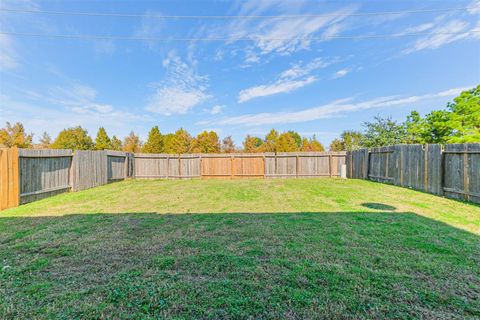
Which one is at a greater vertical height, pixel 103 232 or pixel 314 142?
pixel 314 142

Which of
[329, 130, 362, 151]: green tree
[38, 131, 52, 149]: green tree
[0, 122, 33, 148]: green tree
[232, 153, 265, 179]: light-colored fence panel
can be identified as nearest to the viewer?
[232, 153, 265, 179]: light-colored fence panel

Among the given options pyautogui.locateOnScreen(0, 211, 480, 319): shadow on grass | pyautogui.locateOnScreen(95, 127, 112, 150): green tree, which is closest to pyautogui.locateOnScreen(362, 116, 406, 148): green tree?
pyautogui.locateOnScreen(0, 211, 480, 319): shadow on grass

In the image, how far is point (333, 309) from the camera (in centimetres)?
163

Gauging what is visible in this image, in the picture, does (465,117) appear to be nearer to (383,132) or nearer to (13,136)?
(383,132)

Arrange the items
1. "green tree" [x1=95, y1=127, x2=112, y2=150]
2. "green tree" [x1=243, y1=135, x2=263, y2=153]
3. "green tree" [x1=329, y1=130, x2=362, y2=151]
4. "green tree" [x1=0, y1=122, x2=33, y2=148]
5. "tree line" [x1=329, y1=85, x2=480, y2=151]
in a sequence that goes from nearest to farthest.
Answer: "tree line" [x1=329, y1=85, x2=480, y2=151]
"green tree" [x1=0, y1=122, x2=33, y2=148]
"green tree" [x1=329, y1=130, x2=362, y2=151]
"green tree" [x1=95, y1=127, x2=112, y2=150]
"green tree" [x1=243, y1=135, x2=263, y2=153]

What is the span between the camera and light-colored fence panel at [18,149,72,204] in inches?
243

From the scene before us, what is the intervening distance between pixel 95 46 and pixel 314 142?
24.5m

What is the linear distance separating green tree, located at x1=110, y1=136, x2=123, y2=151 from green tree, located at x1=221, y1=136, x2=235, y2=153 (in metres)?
11.9

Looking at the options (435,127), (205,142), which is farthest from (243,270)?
(205,142)

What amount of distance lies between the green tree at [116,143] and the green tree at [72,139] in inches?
90.7

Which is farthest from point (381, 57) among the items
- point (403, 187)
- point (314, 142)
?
point (314, 142)

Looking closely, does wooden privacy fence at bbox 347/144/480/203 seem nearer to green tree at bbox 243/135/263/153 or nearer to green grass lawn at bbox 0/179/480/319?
green grass lawn at bbox 0/179/480/319

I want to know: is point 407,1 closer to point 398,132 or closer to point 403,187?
point 403,187

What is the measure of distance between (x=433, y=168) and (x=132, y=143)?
26.4 m
